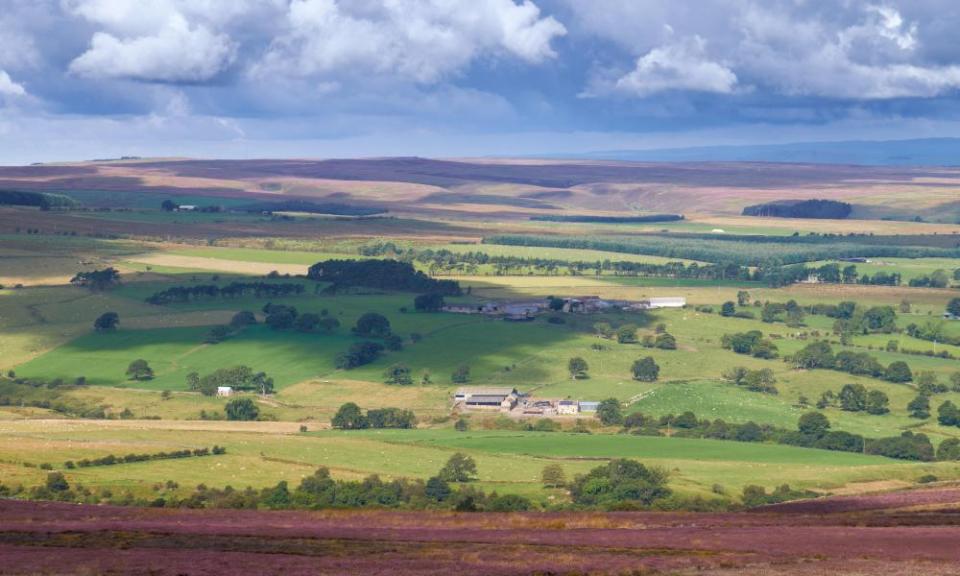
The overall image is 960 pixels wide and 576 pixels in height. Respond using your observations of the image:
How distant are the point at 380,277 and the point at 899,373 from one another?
228ft

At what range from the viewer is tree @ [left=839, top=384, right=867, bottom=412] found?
106062 mm

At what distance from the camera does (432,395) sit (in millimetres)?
109562

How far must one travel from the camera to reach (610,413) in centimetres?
10075

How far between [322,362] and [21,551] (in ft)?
257

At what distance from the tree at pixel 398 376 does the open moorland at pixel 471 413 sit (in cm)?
19

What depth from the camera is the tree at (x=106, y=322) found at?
133m

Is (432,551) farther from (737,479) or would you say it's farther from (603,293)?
(603,293)

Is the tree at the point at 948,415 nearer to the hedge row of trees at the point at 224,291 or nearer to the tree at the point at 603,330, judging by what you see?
the tree at the point at 603,330

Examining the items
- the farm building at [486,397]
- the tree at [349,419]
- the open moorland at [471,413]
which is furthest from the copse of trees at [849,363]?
the tree at [349,419]

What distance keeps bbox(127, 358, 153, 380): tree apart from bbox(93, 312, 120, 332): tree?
18.0 m

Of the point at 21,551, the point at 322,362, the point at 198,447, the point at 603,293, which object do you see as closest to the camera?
the point at 21,551

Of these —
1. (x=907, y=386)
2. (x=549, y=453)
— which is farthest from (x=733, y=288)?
(x=549, y=453)

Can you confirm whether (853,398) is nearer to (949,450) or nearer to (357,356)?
(949,450)

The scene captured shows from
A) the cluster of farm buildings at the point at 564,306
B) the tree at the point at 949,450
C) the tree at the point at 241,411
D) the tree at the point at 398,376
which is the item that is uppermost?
the cluster of farm buildings at the point at 564,306
